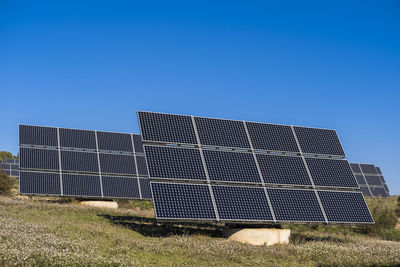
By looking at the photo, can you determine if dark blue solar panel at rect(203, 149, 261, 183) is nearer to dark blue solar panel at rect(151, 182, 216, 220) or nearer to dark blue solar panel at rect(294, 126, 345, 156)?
dark blue solar panel at rect(151, 182, 216, 220)

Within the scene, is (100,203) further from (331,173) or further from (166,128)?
(331,173)

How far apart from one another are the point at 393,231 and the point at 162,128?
17.3m

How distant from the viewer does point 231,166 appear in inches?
754

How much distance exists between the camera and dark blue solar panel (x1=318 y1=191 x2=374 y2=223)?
19.2 meters

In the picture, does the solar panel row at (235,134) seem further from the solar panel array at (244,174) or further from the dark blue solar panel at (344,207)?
the dark blue solar panel at (344,207)

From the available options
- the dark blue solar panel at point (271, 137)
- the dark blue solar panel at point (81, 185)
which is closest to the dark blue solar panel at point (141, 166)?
the dark blue solar panel at point (81, 185)

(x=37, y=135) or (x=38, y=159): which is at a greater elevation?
(x=37, y=135)

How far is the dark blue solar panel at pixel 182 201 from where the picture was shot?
16.2m

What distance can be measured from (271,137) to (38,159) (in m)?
17.7

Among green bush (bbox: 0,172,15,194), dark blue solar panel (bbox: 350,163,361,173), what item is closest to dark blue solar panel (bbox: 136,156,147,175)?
green bush (bbox: 0,172,15,194)

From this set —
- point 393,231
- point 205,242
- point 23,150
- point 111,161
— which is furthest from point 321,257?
point 23,150

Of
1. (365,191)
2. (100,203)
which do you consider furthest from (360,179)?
(100,203)

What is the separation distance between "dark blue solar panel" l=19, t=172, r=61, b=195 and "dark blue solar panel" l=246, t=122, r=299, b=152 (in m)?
15.2

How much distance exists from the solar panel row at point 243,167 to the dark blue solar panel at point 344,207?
57cm
